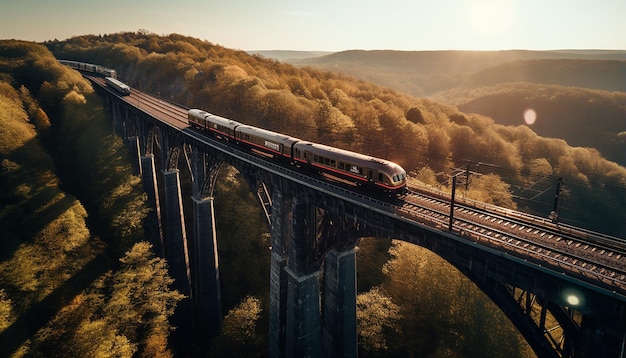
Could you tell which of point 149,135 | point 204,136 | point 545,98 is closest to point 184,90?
point 149,135

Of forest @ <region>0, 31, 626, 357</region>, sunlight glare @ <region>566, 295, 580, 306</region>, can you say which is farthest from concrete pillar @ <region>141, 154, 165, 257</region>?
sunlight glare @ <region>566, 295, 580, 306</region>

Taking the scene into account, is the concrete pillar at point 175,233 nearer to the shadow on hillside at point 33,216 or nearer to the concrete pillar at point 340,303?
the shadow on hillside at point 33,216

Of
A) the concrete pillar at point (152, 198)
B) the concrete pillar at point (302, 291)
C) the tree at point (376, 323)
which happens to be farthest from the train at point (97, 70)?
the tree at point (376, 323)

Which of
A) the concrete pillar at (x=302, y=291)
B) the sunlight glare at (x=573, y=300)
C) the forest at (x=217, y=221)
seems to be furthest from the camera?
the forest at (x=217, y=221)

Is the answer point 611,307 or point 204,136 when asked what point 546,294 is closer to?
point 611,307

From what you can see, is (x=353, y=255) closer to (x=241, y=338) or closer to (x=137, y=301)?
(x=241, y=338)
